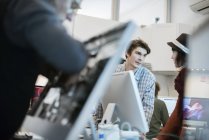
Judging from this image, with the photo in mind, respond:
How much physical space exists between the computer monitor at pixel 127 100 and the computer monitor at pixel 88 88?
1.69 ft

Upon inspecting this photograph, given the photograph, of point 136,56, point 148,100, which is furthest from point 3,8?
point 136,56

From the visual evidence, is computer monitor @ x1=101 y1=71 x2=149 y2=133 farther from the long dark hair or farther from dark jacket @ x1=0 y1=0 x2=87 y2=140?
the long dark hair

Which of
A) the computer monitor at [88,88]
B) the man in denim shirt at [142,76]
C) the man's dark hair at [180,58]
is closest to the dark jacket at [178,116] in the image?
the man's dark hair at [180,58]

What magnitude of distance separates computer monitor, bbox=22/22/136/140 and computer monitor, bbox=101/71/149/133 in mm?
514

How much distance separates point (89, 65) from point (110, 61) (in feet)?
0.33

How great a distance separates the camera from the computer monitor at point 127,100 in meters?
1.44

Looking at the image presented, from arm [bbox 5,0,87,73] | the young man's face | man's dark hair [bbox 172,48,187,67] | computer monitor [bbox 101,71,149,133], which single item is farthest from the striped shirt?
arm [bbox 5,0,87,73]

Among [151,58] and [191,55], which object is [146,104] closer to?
[191,55]

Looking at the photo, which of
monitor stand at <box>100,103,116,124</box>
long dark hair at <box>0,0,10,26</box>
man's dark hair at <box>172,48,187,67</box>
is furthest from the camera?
man's dark hair at <box>172,48,187,67</box>

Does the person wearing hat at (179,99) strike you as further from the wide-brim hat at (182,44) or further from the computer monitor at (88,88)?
the computer monitor at (88,88)

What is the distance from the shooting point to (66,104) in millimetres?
934

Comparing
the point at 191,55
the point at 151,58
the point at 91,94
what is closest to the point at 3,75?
the point at 91,94

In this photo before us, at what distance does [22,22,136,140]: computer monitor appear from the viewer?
0.83m

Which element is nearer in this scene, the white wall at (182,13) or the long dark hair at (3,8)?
the long dark hair at (3,8)
